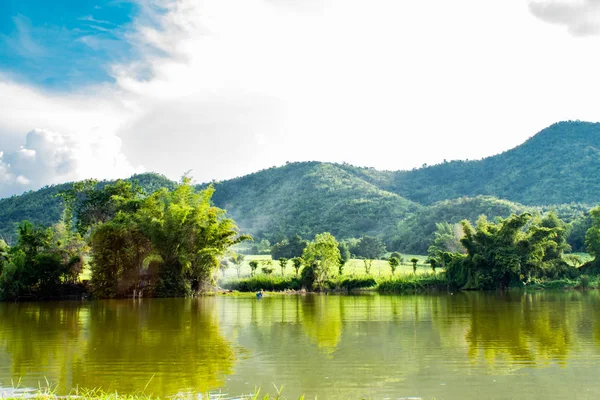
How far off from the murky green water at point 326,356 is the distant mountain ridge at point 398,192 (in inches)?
2051

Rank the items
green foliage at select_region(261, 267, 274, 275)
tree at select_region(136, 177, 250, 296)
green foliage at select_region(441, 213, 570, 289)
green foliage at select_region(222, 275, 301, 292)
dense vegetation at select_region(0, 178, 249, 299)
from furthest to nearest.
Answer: green foliage at select_region(261, 267, 274, 275) → green foliage at select_region(222, 275, 301, 292) → green foliage at select_region(441, 213, 570, 289) → tree at select_region(136, 177, 250, 296) → dense vegetation at select_region(0, 178, 249, 299)

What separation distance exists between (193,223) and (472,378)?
25887 millimetres

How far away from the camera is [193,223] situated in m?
31.6

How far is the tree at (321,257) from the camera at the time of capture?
36594mm

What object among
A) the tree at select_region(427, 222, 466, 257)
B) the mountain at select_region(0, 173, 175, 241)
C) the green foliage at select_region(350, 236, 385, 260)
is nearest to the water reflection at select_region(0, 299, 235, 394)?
the tree at select_region(427, 222, 466, 257)

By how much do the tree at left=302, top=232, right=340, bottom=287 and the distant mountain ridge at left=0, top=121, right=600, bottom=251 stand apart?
3201 centimetres

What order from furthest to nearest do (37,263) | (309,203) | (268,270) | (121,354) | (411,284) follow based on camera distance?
1. (309,203)
2. (268,270)
3. (411,284)
4. (37,263)
5. (121,354)

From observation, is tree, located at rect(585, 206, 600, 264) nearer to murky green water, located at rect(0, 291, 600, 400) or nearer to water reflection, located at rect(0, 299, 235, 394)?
murky green water, located at rect(0, 291, 600, 400)

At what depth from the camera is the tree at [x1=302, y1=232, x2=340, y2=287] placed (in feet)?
120

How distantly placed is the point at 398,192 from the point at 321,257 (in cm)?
6694

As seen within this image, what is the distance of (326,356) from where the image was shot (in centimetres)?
929

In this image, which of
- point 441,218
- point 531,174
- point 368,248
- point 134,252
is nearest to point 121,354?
point 134,252

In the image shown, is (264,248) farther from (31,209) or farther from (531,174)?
(531,174)

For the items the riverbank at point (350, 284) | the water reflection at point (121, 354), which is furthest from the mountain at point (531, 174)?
the water reflection at point (121, 354)
